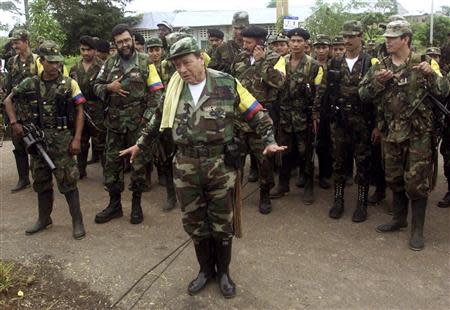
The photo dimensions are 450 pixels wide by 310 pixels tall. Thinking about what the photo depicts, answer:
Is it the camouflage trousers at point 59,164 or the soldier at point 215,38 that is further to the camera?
the soldier at point 215,38

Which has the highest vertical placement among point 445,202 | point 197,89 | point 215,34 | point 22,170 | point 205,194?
point 215,34

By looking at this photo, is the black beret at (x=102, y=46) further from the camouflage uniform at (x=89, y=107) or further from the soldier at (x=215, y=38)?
the soldier at (x=215, y=38)

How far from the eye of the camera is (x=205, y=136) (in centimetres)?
311

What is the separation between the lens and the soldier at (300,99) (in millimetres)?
5395

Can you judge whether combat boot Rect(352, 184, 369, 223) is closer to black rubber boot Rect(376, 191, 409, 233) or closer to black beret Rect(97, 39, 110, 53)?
black rubber boot Rect(376, 191, 409, 233)

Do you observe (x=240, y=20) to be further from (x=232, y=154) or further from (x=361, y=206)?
(x=232, y=154)

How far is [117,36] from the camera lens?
4699 millimetres

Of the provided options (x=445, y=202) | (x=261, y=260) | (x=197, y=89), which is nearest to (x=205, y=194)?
(x=197, y=89)

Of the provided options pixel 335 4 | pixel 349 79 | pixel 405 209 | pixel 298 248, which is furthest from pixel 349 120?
pixel 335 4

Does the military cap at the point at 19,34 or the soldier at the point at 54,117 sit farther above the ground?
the military cap at the point at 19,34

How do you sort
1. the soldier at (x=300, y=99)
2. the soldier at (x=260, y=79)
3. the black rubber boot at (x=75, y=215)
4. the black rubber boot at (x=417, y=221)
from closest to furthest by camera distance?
the black rubber boot at (x=417, y=221) → the black rubber boot at (x=75, y=215) → the soldier at (x=260, y=79) → the soldier at (x=300, y=99)

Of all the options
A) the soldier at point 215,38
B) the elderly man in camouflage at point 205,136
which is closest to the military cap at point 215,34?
the soldier at point 215,38

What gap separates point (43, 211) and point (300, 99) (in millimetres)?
3502

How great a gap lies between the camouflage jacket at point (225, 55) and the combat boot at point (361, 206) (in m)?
2.87
